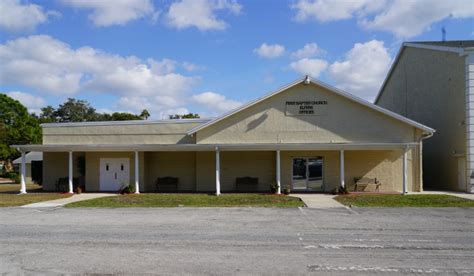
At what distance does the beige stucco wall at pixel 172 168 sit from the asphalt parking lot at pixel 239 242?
10.0 metres

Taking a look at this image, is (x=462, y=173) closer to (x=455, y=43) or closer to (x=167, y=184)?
(x=455, y=43)

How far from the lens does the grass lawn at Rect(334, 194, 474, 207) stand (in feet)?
59.9

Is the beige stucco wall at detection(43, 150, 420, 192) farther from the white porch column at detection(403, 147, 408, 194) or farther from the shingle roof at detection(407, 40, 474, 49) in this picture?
the shingle roof at detection(407, 40, 474, 49)

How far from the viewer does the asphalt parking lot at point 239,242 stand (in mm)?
7652

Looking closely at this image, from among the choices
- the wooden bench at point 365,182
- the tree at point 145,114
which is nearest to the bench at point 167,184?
the wooden bench at point 365,182

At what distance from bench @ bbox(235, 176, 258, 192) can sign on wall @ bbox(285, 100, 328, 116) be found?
13.5ft

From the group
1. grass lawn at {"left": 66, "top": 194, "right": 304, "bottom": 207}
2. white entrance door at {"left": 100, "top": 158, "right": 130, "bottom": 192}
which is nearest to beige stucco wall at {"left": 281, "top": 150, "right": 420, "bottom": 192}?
grass lawn at {"left": 66, "top": 194, "right": 304, "bottom": 207}

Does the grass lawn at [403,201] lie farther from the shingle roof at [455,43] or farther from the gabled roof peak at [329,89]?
the shingle roof at [455,43]

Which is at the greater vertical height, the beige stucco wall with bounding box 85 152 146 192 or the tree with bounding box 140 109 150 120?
the tree with bounding box 140 109 150 120

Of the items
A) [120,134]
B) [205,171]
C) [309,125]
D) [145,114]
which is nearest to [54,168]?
[120,134]

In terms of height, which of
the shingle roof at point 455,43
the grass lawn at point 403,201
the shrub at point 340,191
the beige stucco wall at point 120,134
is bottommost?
the grass lawn at point 403,201

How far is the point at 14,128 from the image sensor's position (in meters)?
59.7

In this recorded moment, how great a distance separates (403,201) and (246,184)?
865cm

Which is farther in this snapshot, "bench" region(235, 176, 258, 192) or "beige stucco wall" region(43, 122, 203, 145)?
"beige stucco wall" region(43, 122, 203, 145)
